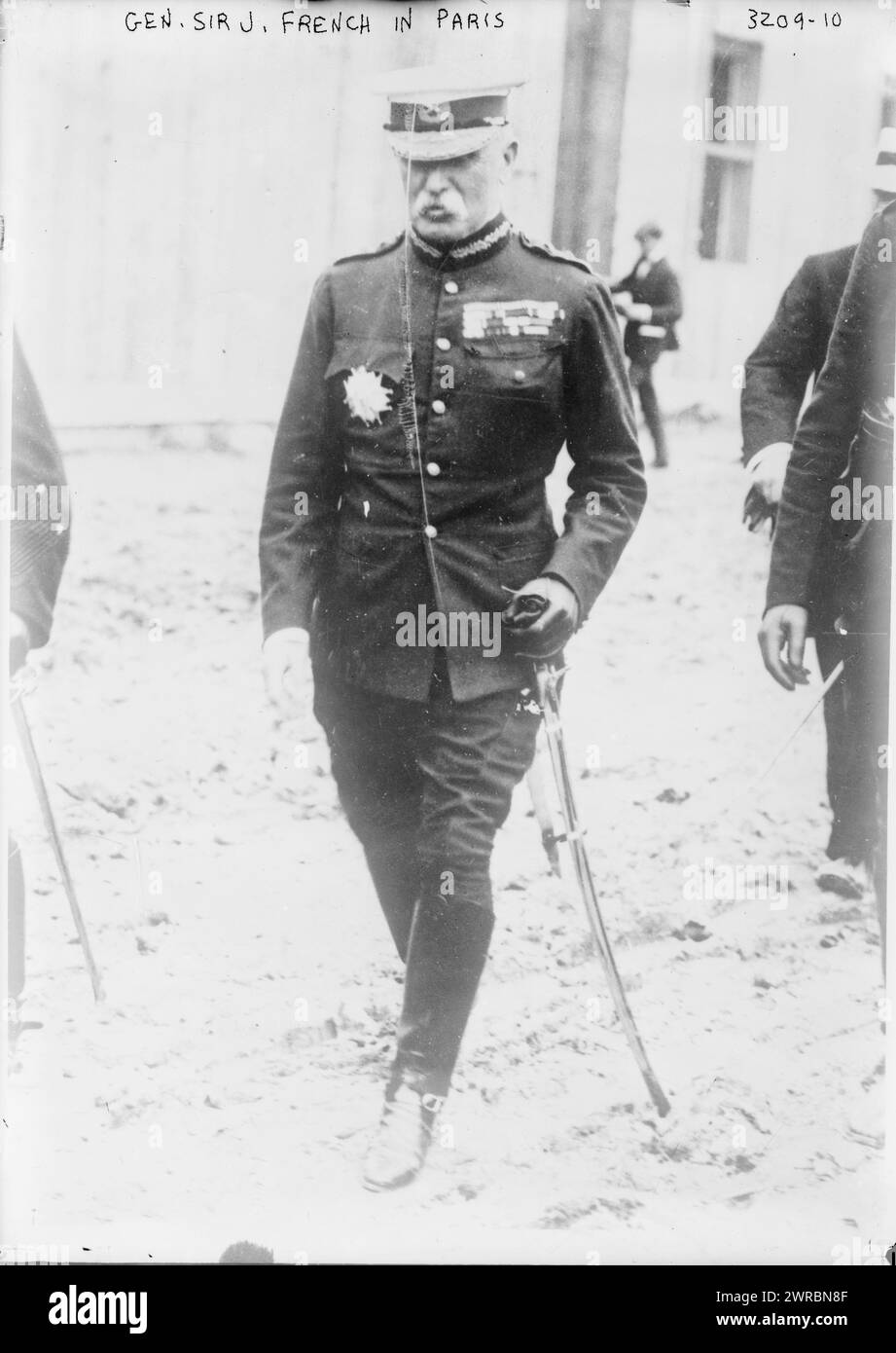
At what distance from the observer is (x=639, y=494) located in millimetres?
2760

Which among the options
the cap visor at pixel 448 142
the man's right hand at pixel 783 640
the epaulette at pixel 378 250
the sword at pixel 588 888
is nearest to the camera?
the cap visor at pixel 448 142

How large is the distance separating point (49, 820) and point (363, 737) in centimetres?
71

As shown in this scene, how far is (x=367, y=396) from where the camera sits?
266 cm

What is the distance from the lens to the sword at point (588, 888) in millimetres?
2811

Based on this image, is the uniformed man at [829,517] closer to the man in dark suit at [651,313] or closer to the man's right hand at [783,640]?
the man's right hand at [783,640]

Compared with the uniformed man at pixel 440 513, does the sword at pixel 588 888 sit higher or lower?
lower

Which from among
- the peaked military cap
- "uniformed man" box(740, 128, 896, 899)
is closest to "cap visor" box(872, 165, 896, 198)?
"uniformed man" box(740, 128, 896, 899)

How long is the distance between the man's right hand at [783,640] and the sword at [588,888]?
47 cm

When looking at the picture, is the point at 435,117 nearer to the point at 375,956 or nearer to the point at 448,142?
the point at 448,142

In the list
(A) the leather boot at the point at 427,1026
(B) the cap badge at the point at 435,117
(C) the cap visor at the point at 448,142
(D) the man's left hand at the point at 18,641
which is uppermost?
(B) the cap badge at the point at 435,117

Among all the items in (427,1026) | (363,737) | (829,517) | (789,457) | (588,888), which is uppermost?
(789,457)

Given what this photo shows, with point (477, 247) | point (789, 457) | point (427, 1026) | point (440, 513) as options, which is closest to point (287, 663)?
point (440, 513)

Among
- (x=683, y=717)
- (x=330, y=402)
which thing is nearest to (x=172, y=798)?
(x=330, y=402)

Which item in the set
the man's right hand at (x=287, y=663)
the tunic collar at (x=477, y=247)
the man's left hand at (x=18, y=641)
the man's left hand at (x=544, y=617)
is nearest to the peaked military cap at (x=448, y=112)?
the tunic collar at (x=477, y=247)
